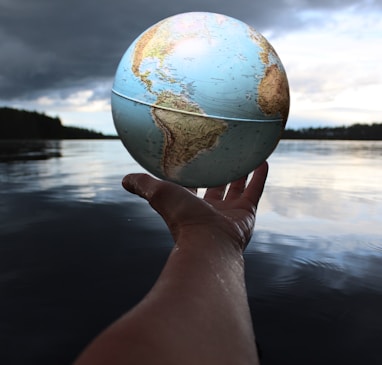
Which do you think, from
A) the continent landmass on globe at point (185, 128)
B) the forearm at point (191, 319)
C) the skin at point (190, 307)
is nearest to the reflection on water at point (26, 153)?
the continent landmass on globe at point (185, 128)

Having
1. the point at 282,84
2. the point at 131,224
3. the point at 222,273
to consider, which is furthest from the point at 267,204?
the point at 222,273

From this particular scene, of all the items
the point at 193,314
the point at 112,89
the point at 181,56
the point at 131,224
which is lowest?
the point at 131,224

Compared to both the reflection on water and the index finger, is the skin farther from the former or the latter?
the reflection on water

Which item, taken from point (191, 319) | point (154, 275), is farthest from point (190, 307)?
point (154, 275)

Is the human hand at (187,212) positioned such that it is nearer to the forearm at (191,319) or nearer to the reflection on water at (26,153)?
the forearm at (191,319)

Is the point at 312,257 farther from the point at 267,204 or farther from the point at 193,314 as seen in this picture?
the point at 193,314

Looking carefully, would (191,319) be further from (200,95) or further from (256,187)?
(256,187)

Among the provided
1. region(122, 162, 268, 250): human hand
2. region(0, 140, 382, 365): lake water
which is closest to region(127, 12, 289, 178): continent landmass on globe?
region(122, 162, 268, 250): human hand
